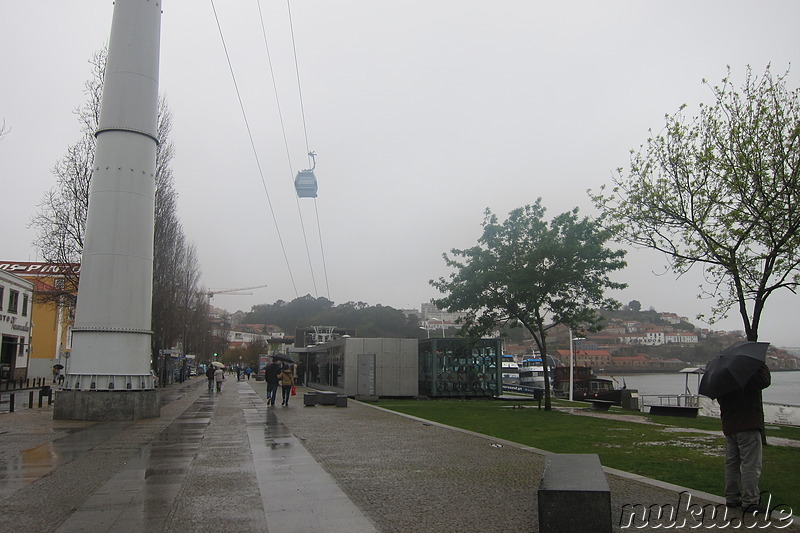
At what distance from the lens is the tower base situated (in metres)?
17.0

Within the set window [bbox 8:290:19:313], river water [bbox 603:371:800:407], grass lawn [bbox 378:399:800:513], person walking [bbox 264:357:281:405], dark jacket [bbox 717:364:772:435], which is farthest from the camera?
Answer: river water [bbox 603:371:800:407]

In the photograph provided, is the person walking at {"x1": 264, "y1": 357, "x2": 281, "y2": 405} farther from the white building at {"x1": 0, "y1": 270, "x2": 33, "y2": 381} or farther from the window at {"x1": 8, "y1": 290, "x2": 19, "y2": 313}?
the window at {"x1": 8, "y1": 290, "x2": 19, "y2": 313}

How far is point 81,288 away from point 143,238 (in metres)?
2.21

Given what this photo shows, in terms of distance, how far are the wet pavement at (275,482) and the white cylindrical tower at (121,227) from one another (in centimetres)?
357

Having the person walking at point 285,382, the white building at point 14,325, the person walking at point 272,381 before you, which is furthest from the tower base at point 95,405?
the white building at point 14,325

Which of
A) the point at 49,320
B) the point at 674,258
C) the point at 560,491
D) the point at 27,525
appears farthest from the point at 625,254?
the point at 49,320

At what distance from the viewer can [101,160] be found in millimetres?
18469

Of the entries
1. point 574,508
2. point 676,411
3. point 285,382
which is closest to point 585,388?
point 676,411

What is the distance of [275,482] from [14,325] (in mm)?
46998

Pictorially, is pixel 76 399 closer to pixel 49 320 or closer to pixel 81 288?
pixel 81 288

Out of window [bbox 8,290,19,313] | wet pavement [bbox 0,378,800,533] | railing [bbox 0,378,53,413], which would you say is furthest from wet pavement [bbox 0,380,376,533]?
window [bbox 8,290,19,313]

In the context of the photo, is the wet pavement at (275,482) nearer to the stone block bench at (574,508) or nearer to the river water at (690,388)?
the stone block bench at (574,508)

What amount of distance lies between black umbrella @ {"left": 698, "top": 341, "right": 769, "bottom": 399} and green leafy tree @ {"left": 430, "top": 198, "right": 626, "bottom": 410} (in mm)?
17028

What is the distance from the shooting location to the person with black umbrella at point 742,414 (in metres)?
6.68
